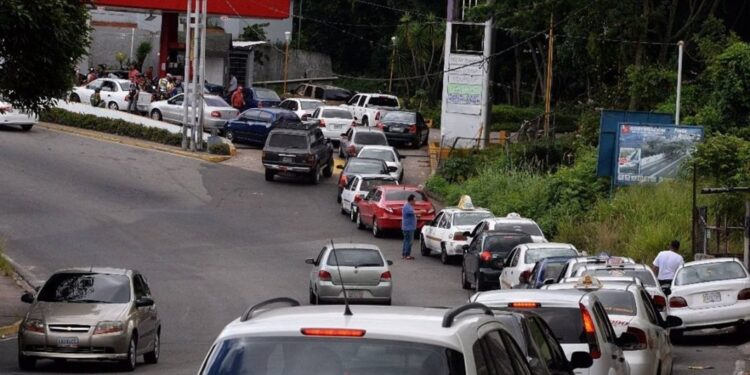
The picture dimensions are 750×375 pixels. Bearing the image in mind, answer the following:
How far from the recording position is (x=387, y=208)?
39375 millimetres

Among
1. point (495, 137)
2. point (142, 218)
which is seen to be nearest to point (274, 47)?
point (495, 137)

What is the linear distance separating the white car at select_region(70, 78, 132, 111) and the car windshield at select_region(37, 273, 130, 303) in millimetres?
37259

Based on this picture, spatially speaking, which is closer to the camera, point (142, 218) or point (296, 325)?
point (296, 325)

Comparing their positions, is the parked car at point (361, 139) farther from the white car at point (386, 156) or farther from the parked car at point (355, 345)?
the parked car at point (355, 345)

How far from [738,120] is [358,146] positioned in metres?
14.4

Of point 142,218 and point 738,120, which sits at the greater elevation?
point 738,120

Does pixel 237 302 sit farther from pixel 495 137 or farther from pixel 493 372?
pixel 495 137

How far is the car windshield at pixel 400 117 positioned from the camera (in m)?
56.6

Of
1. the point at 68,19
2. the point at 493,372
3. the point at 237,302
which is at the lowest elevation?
the point at 237,302

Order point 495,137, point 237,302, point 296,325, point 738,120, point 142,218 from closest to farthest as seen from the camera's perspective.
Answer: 1. point 296,325
2. point 237,302
3. point 142,218
4. point 738,120
5. point 495,137

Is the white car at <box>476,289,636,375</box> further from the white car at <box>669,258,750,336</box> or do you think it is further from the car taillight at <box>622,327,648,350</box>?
the white car at <box>669,258,750,336</box>

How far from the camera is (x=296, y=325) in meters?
6.76

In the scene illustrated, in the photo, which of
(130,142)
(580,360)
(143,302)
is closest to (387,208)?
(130,142)

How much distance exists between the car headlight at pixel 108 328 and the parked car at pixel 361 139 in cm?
3094
